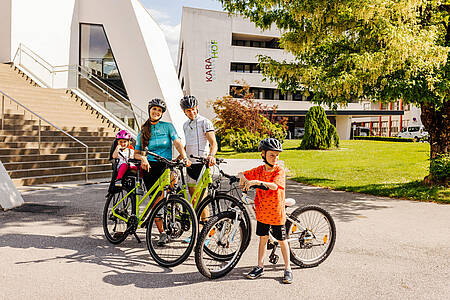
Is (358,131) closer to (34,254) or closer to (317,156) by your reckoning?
(317,156)

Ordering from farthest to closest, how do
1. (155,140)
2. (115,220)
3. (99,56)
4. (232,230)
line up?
(99,56) → (115,220) → (155,140) → (232,230)

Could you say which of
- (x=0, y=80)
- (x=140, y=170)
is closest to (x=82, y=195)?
(x=140, y=170)

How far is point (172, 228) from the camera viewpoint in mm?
4738

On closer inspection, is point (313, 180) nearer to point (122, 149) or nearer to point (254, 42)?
point (122, 149)

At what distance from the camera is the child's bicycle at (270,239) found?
4133 millimetres

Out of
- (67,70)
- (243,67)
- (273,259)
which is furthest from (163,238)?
(243,67)

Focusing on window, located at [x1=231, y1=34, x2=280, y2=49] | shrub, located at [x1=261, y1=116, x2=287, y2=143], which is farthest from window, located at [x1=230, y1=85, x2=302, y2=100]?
shrub, located at [x1=261, y1=116, x2=287, y2=143]

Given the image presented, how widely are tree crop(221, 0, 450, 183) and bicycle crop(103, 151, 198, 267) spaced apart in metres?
5.47

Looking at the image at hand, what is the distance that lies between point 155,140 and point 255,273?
7.40ft

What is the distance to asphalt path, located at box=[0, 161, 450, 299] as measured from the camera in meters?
3.79

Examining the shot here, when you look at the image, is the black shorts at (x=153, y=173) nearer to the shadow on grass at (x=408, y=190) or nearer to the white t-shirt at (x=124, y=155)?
the white t-shirt at (x=124, y=155)

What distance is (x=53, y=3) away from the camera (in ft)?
68.7

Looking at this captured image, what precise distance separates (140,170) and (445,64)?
767 cm

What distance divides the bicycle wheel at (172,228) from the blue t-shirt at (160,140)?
0.90 m
